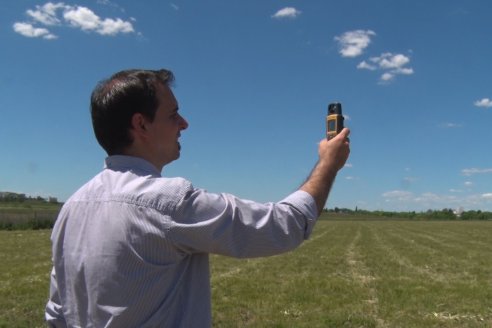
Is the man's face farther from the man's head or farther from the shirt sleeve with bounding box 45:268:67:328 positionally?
the shirt sleeve with bounding box 45:268:67:328

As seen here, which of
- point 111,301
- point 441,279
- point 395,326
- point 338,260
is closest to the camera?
point 111,301

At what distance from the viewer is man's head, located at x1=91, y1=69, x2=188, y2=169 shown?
1.78m

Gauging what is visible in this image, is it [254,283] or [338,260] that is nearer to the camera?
[254,283]

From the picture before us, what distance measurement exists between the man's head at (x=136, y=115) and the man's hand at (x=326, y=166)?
520 millimetres

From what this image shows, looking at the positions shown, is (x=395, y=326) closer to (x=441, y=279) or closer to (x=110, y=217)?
(x=441, y=279)

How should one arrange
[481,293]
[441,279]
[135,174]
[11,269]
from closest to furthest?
[135,174] < [481,293] < [441,279] < [11,269]

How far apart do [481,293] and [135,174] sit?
472 inches

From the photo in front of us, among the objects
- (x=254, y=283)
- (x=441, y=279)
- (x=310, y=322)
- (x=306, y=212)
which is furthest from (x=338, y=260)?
(x=306, y=212)

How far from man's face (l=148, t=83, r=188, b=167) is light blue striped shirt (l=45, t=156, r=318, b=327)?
0.15 meters

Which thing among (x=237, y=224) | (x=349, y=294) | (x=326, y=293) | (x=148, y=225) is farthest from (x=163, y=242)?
(x=326, y=293)

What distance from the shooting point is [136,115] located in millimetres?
1780

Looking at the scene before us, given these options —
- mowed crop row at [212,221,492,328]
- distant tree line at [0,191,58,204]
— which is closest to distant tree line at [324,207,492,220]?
distant tree line at [0,191,58,204]

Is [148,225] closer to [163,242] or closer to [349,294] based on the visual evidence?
[163,242]

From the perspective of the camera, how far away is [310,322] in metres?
8.95
